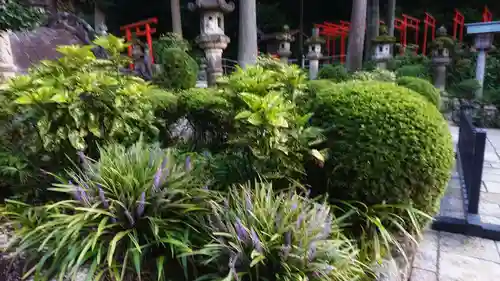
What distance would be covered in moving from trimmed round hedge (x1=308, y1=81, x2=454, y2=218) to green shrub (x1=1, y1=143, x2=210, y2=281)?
94 centimetres

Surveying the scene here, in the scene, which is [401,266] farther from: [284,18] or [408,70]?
[284,18]

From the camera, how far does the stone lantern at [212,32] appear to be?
5656 millimetres

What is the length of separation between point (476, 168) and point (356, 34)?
702 centimetres

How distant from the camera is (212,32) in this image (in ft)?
18.8

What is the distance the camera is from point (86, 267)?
1813 millimetres

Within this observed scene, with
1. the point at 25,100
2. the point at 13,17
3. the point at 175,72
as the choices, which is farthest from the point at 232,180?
the point at 13,17

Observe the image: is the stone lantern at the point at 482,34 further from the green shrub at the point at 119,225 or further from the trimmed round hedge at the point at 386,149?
the green shrub at the point at 119,225

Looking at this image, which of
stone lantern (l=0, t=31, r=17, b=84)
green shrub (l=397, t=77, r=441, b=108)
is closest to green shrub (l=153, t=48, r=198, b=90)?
green shrub (l=397, t=77, r=441, b=108)

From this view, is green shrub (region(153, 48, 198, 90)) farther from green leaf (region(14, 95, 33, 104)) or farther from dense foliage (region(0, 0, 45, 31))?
dense foliage (region(0, 0, 45, 31))

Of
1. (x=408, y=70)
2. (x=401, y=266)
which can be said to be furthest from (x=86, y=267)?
(x=408, y=70)

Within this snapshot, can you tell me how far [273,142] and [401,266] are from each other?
47.4 inches

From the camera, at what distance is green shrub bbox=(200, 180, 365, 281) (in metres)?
1.70

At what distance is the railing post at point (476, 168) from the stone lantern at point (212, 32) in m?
3.79

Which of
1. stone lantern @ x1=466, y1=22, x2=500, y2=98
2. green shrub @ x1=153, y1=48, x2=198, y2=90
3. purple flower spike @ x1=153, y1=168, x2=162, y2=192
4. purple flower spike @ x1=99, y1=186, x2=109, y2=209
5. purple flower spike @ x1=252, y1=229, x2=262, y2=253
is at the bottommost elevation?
purple flower spike @ x1=252, y1=229, x2=262, y2=253
